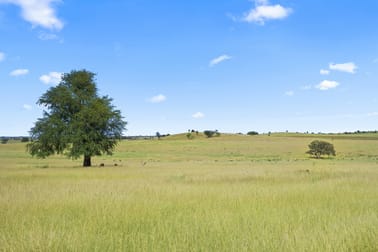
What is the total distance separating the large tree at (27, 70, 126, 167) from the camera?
114ft

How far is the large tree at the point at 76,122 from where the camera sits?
3488 cm

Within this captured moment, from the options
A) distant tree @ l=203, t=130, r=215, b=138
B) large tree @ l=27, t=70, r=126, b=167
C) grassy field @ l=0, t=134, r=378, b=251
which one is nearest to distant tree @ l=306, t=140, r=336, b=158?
large tree @ l=27, t=70, r=126, b=167

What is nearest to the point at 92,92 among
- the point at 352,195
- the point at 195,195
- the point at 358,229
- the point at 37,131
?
the point at 37,131

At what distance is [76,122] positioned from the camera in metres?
35.0

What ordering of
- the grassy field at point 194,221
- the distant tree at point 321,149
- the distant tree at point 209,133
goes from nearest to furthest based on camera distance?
the grassy field at point 194,221 → the distant tree at point 321,149 → the distant tree at point 209,133

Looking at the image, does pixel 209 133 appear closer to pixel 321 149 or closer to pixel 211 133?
pixel 211 133

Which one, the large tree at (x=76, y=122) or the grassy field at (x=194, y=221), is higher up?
the large tree at (x=76, y=122)

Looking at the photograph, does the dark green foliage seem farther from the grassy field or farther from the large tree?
the grassy field

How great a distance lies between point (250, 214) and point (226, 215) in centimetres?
65

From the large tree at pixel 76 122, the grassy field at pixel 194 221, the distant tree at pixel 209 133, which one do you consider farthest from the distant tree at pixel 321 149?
the distant tree at pixel 209 133

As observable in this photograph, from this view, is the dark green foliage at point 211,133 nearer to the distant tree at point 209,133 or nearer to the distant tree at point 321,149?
the distant tree at point 209,133

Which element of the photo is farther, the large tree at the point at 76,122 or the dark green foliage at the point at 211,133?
the dark green foliage at the point at 211,133

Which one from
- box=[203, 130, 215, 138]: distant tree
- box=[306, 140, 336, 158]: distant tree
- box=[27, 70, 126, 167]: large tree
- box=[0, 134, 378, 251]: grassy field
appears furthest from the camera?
box=[203, 130, 215, 138]: distant tree

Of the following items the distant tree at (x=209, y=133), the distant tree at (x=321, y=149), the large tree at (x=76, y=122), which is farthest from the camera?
the distant tree at (x=209, y=133)
